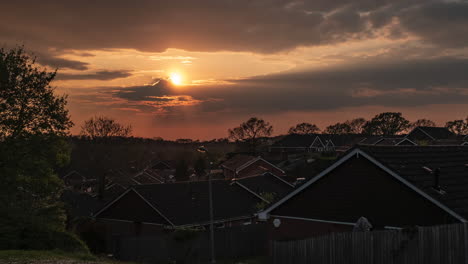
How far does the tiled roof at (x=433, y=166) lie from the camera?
51.9ft

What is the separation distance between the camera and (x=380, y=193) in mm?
17234

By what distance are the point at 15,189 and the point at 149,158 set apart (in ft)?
328

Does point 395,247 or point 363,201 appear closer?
point 395,247

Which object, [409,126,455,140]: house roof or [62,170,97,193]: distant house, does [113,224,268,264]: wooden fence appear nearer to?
[62,170,97,193]: distant house

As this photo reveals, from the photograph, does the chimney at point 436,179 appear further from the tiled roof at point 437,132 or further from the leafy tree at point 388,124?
the leafy tree at point 388,124

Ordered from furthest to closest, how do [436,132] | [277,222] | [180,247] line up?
[436,132], [180,247], [277,222]

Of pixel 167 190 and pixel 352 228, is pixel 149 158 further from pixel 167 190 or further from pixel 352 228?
pixel 352 228

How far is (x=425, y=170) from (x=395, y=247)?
569 cm

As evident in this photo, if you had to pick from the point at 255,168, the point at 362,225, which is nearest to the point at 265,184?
the point at 362,225

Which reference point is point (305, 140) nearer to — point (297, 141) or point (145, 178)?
point (297, 141)

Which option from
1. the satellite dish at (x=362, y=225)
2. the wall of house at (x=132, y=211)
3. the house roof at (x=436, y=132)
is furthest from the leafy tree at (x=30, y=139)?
the house roof at (x=436, y=132)

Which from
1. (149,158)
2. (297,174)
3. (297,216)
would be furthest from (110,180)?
(297,216)

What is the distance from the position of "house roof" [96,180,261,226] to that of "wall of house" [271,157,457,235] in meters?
17.4

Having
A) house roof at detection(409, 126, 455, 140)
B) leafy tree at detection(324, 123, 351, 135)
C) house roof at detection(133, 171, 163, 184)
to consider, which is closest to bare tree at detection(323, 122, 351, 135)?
leafy tree at detection(324, 123, 351, 135)
